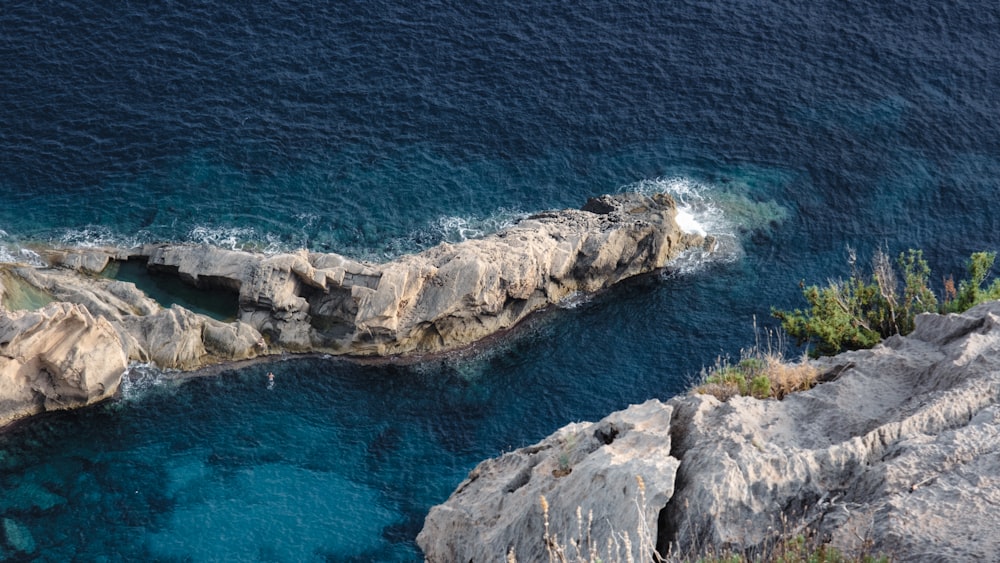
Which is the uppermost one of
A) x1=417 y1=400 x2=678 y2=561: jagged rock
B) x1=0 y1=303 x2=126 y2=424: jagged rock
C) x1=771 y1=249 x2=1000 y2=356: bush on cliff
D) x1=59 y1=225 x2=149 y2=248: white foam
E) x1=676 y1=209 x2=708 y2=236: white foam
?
x1=676 y1=209 x2=708 y2=236: white foam

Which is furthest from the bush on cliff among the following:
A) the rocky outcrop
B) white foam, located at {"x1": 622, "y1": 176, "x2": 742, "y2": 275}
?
white foam, located at {"x1": 622, "y1": 176, "x2": 742, "y2": 275}

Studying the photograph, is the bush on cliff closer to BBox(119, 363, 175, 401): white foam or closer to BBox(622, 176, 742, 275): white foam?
BBox(622, 176, 742, 275): white foam

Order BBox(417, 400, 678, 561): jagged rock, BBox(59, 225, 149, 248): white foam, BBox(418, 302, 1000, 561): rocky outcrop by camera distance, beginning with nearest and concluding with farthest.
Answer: BBox(418, 302, 1000, 561): rocky outcrop, BBox(417, 400, 678, 561): jagged rock, BBox(59, 225, 149, 248): white foam

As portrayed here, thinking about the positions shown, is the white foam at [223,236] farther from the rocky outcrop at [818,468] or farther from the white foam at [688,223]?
the rocky outcrop at [818,468]

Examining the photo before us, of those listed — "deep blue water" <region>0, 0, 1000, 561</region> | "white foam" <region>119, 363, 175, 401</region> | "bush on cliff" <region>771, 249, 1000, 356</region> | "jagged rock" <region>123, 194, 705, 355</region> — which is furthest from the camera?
"jagged rock" <region>123, 194, 705, 355</region>

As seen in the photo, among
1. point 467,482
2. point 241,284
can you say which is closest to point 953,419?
point 467,482

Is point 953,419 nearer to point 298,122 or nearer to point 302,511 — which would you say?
point 302,511

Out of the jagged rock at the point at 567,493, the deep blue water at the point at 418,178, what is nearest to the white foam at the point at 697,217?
the deep blue water at the point at 418,178
